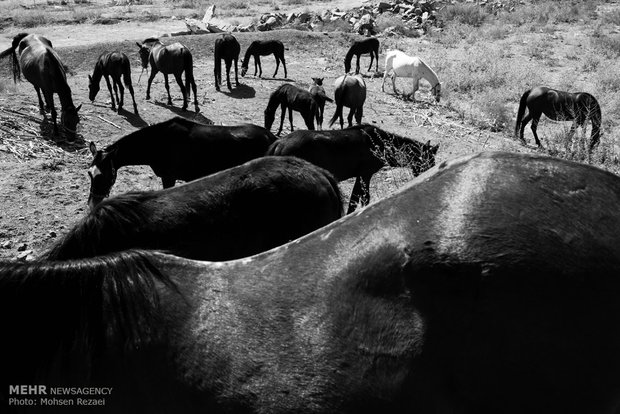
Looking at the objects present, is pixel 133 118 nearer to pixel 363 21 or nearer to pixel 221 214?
pixel 221 214

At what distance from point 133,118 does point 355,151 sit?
613 centimetres

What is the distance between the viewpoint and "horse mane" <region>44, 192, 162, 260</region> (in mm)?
4508

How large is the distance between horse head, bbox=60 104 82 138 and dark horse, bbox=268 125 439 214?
16.1 ft

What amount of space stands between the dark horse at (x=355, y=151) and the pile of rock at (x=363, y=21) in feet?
60.3

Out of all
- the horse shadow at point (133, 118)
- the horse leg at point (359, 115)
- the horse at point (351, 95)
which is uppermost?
the horse at point (351, 95)

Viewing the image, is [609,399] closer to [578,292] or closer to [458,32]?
[578,292]

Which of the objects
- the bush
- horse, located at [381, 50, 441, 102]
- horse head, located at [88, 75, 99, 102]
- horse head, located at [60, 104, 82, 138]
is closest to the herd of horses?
horse head, located at [60, 104, 82, 138]

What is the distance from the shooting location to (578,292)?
93.4 inches

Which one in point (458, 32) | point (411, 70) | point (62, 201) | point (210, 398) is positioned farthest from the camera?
point (458, 32)

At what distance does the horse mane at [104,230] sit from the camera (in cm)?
451

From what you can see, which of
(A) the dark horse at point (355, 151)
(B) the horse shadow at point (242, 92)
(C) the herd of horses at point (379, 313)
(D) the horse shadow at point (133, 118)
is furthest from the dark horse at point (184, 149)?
(B) the horse shadow at point (242, 92)

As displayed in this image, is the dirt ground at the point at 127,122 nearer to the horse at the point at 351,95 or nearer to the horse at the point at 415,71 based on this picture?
the horse at the point at 415,71

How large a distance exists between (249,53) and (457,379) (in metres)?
16.8

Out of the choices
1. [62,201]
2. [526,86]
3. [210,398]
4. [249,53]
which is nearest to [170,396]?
[210,398]
